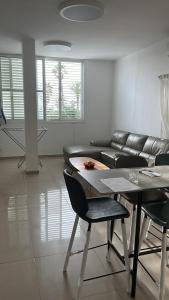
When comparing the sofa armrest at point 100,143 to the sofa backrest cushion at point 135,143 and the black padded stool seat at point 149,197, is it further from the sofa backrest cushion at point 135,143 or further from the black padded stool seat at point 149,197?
the black padded stool seat at point 149,197

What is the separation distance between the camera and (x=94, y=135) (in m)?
6.88

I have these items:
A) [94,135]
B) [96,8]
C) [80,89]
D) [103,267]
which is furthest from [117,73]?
[103,267]

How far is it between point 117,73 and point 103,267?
5.33 meters

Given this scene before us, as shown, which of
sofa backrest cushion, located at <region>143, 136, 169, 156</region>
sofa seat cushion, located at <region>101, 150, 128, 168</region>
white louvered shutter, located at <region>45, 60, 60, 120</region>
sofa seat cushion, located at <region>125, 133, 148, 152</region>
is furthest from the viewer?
white louvered shutter, located at <region>45, 60, 60, 120</region>

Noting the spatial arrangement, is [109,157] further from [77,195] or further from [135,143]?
[77,195]

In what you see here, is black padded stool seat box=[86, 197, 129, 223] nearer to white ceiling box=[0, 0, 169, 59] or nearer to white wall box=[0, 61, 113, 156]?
white ceiling box=[0, 0, 169, 59]

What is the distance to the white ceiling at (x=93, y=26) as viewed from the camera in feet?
9.94

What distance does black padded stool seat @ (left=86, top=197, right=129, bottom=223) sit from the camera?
172 centimetres

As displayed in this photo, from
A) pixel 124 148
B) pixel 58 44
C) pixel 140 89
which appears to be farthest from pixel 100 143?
pixel 58 44

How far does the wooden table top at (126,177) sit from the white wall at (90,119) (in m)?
4.58

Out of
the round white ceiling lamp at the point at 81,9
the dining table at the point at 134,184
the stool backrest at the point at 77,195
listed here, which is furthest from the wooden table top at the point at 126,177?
the round white ceiling lamp at the point at 81,9

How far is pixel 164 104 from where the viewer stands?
430 cm

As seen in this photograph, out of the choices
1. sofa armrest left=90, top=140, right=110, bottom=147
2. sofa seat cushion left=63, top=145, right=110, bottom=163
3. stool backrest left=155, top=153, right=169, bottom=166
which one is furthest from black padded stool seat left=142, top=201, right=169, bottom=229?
sofa armrest left=90, top=140, right=110, bottom=147

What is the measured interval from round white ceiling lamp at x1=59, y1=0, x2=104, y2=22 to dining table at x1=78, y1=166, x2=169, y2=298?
2.04 metres
